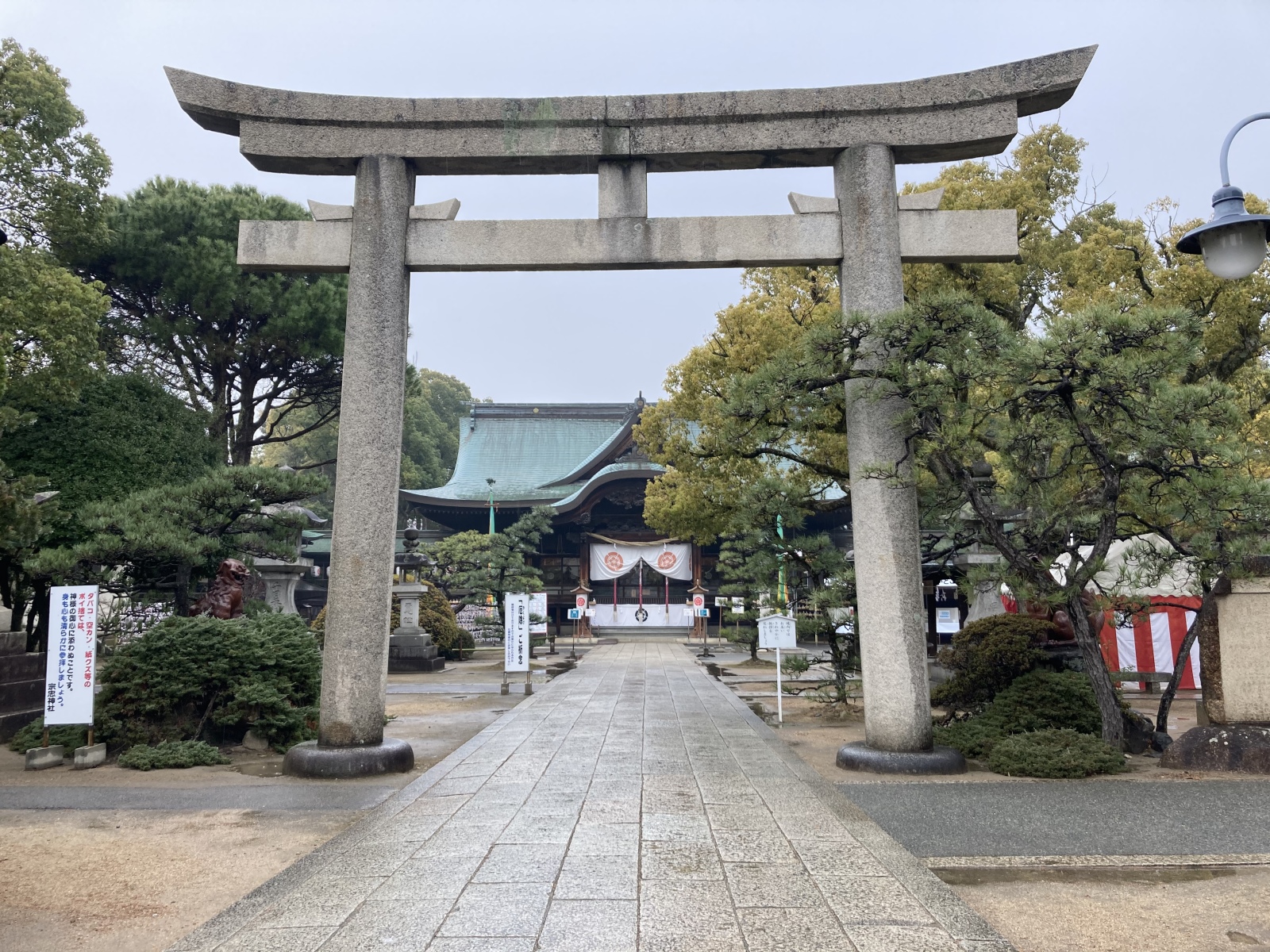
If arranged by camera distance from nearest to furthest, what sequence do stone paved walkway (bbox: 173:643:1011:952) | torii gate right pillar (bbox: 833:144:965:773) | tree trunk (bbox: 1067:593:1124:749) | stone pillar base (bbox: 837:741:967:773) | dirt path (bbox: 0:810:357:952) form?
1. stone paved walkway (bbox: 173:643:1011:952)
2. dirt path (bbox: 0:810:357:952)
3. stone pillar base (bbox: 837:741:967:773)
4. torii gate right pillar (bbox: 833:144:965:773)
5. tree trunk (bbox: 1067:593:1124:749)

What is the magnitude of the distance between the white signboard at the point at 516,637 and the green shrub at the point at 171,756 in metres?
6.14

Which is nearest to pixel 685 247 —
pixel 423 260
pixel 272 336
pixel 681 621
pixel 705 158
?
pixel 705 158

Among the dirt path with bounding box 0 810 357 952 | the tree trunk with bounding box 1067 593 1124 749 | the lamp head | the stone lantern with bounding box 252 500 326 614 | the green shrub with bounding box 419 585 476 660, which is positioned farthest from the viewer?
the green shrub with bounding box 419 585 476 660

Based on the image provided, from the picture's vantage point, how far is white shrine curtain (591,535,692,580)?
33844mm

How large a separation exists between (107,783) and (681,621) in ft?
97.2

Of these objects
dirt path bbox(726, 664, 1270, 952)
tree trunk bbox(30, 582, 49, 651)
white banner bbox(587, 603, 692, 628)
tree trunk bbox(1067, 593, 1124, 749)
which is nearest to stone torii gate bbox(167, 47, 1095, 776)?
tree trunk bbox(1067, 593, 1124, 749)

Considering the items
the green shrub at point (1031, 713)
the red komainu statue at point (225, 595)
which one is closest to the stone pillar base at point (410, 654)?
the red komainu statue at point (225, 595)

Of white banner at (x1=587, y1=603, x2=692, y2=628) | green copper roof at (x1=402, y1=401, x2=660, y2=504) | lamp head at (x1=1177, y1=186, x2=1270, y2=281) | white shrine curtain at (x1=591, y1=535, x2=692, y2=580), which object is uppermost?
green copper roof at (x1=402, y1=401, x2=660, y2=504)

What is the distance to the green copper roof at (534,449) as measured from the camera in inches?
1371

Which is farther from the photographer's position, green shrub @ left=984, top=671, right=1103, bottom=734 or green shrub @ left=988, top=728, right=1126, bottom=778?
green shrub @ left=984, top=671, right=1103, bottom=734

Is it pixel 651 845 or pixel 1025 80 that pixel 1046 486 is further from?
pixel 651 845

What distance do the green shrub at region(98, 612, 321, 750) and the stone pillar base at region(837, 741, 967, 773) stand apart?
18.2 feet

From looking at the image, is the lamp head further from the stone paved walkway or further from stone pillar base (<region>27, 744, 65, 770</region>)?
stone pillar base (<region>27, 744, 65, 770</region>)

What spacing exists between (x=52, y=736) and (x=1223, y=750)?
10733mm
